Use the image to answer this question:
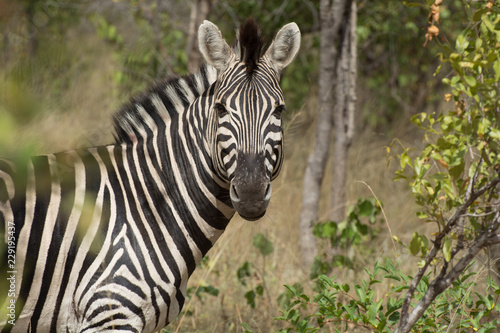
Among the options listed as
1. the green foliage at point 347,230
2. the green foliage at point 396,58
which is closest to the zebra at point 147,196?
the green foliage at point 347,230

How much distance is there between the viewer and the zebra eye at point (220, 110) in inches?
114

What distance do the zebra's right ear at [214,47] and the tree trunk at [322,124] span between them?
7.97 feet

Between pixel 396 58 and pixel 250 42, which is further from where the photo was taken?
pixel 396 58

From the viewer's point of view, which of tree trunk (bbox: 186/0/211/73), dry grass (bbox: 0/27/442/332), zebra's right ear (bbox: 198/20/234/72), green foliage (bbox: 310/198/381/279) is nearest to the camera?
zebra's right ear (bbox: 198/20/234/72)

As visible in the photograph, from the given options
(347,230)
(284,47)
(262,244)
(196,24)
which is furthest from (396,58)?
(284,47)

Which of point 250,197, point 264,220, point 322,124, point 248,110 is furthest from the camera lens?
point 322,124

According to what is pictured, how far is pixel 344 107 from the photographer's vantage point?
5.50 metres

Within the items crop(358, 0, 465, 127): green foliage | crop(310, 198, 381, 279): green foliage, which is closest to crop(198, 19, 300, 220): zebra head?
crop(310, 198, 381, 279): green foliage

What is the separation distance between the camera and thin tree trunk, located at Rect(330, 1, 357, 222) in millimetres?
5445

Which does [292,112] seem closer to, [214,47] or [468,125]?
[214,47]

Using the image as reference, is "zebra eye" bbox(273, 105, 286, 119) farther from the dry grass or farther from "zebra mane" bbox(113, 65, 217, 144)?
the dry grass

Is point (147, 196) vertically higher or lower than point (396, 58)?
lower

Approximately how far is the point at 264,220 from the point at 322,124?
2200 mm

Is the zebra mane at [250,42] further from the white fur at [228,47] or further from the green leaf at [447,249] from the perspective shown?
the green leaf at [447,249]
